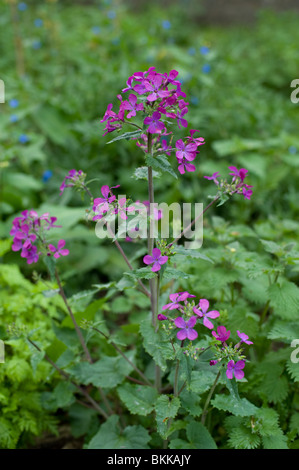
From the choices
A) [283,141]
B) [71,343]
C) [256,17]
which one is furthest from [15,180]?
[256,17]

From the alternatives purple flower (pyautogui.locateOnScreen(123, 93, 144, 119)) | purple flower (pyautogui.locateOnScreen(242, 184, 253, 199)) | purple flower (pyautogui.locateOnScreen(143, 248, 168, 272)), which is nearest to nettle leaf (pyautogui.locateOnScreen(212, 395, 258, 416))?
purple flower (pyautogui.locateOnScreen(143, 248, 168, 272))

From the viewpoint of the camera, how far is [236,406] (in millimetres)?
1310

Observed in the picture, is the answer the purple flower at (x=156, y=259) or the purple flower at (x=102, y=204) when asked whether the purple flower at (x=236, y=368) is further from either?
the purple flower at (x=102, y=204)

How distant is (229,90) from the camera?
3994 millimetres

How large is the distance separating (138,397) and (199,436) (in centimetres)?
23

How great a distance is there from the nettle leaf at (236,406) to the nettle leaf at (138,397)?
213 mm

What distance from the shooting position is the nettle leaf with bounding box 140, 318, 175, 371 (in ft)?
4.14

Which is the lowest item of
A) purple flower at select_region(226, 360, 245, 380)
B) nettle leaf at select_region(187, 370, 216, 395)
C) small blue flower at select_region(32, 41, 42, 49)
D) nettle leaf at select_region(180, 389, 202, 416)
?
nettle leaf at select_region(180, 389, 202, 416)

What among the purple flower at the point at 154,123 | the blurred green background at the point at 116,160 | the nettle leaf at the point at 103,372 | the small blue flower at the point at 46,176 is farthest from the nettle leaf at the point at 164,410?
the small blue flower at the point at 46,176

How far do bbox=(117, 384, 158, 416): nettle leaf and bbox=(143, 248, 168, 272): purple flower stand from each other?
1.69 ft

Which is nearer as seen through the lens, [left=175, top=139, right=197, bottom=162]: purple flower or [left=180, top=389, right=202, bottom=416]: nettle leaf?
[left=175, top=139, right=197, bottom=162]: purple flower

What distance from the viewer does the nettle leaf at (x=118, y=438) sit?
1468mm

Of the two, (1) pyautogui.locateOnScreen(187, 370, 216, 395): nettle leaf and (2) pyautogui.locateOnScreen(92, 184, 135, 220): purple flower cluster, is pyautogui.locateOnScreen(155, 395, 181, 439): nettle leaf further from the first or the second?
(2) pyautogui.locateOnScreen(92, 184, 135, 220): purple flower cluster

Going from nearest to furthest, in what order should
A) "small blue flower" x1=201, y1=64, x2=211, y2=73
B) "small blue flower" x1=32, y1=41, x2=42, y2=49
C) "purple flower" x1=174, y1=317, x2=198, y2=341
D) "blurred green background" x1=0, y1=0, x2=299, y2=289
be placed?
"purple flower" x1=174, y1=317, x2=198, y2=341 < "blurred green background" x1=0, y1=0, x2=299, y2=289 < "small blue flower" x1=201, y1=64, x2=211, y2=73 < "small blue flower" x1=32, y1=41, x2=42, y2=49
